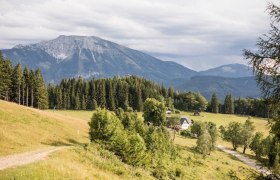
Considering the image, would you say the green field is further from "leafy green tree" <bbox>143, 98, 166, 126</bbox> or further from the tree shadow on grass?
"leafy green tree" <bbox>143, 98, 166, 126</bbox>

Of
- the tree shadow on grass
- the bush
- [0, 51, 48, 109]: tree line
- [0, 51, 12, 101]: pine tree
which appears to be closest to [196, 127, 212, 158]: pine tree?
the bush

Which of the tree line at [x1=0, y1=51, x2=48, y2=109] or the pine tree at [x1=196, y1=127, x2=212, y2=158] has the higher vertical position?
the tree line at [x1=0, y1=51, x2=48, y2=109]

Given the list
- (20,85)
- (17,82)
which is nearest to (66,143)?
(17,82)

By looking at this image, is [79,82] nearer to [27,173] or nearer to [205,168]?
[205,168]

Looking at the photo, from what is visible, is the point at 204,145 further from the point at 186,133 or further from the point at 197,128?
the point at 186,133

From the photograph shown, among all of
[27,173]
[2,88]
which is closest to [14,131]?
[27,173]

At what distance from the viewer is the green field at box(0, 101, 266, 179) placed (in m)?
27.9

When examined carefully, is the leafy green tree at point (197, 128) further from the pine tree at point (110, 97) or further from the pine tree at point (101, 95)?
the pine tree at point (101, 95)

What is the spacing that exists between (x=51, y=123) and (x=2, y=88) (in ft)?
147

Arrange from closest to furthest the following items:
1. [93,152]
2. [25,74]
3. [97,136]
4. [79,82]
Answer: [93,152] < [97,136] < [25,74] < [79,82]

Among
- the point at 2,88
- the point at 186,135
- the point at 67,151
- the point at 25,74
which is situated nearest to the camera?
the point at 67,151

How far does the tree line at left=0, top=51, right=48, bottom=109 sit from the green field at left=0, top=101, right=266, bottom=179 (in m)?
41.3

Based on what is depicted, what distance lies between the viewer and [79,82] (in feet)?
620

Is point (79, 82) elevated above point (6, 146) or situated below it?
above
